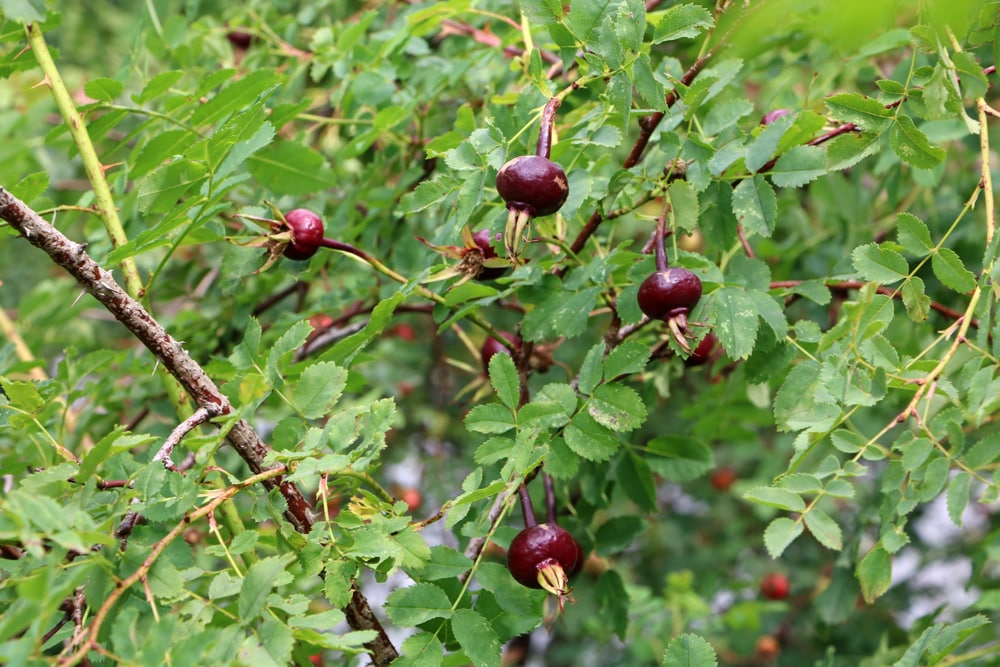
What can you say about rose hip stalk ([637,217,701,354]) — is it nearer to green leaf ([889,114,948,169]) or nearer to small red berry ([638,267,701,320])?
small red berry ([638,267,701,320])

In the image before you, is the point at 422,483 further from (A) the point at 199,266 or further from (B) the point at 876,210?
(B) the point at 876,210

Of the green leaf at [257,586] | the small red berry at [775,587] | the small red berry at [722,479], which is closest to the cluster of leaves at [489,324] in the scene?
the green leaf at [257,586]

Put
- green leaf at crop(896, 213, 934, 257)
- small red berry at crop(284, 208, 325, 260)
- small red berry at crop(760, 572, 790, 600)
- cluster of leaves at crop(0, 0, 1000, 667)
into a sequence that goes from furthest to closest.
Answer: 1. small red berry at crop(760, 572, 790, 600)
2. small red berry at crop(284, 208, 325, 260)
3. green leaf at crop(896, 213, 934, 257)
4. cluster of leaves at crop(0, 0, 1000, 667)

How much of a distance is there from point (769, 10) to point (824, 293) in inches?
21.1

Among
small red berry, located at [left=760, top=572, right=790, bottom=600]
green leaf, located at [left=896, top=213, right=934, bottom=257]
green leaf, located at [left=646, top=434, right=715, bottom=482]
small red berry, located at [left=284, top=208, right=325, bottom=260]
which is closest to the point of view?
green leaf, located at [left=896, top=213, right=934, bottom=257]

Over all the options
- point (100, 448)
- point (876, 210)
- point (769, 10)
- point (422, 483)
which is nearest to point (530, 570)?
point (100, 448)

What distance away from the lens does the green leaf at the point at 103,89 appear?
1369 millimetres

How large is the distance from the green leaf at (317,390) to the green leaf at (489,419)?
0.55ft

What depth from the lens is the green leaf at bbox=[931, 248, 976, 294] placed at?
112 centimetres

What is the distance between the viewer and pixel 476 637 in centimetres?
104

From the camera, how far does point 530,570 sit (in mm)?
1091

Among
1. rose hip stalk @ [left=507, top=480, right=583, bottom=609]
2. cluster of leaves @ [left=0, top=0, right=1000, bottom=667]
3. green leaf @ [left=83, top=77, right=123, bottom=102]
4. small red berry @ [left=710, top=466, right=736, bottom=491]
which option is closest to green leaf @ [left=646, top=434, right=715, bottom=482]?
cluster of leaves @ [left=0, top=0, right=1000, bottom=667]

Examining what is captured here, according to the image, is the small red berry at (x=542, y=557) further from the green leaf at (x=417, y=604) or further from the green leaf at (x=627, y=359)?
the green leaf at (x=627, y=359)

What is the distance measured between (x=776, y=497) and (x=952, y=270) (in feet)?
1.18
